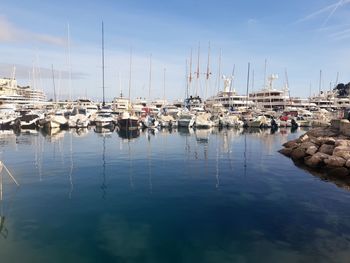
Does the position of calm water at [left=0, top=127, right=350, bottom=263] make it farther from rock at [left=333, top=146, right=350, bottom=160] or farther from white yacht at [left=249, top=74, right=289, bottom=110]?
white yacht at [left=249, top=74, right=289, bottom=110]

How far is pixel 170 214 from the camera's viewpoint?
1464 cm

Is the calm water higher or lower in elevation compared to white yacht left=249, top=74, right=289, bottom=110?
→ lower

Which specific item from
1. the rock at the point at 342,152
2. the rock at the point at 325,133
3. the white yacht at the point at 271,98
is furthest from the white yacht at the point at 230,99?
the rock at the point at 342,152

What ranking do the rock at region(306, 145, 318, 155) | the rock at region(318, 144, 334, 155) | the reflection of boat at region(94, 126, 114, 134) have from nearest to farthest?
the rock at region(318, 144, 334, 155) → the rock at region(306, 145, 318, 155) → the reflection of boat at region(94, 126, 114, 134)

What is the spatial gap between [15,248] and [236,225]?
27.2 feet

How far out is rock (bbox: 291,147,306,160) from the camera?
30281 millimetres

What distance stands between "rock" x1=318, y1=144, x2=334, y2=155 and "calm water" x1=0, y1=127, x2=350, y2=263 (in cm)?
378

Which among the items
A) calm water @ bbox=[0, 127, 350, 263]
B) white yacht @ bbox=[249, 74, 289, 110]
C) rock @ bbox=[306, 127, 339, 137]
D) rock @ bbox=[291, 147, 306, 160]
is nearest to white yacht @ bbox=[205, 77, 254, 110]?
white yacht @ bbox=[249, 74, 289, 110]

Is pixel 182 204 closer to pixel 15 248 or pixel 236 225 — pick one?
pixel 236 225

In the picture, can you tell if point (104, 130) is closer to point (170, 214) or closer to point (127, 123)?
point (127, 123)

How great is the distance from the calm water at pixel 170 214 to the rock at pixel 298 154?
4.37 meters

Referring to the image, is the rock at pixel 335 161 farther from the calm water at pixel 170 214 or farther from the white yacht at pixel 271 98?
the white yacht at pixel 271 98

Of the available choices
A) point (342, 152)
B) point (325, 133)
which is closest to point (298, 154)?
point (342, 152)

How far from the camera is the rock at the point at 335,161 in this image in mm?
23906
